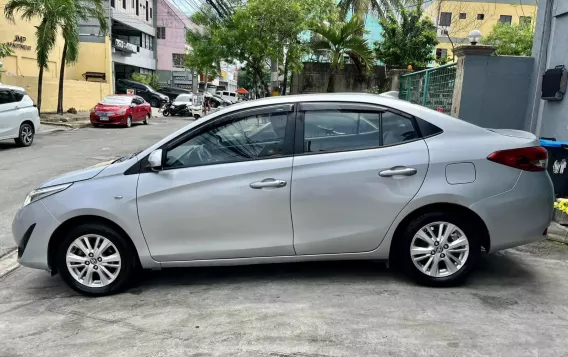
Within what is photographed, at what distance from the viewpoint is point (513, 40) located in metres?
21.2

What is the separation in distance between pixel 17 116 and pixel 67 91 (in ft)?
51.4

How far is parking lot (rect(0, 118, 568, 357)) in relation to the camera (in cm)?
319

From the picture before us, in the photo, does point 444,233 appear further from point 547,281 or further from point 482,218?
point 547,281

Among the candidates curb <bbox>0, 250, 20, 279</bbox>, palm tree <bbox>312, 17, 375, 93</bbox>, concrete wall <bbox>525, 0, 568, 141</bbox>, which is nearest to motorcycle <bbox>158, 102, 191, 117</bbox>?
palm tree <bbox>312, 17, 375, 93</bbox>

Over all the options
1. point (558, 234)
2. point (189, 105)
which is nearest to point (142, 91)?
point (189, 105)

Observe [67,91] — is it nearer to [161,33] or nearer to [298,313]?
[298,313]

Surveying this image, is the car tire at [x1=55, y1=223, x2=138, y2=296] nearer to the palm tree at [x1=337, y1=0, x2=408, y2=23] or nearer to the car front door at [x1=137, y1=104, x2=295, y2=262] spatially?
the car front door at [x1=137, y1=104, x2=295, y2=262]

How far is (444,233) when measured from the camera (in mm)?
3957

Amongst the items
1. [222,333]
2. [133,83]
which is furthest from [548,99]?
[133,83]

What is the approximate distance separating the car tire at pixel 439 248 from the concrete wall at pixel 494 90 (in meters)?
5.01

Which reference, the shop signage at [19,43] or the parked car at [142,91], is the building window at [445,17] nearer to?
the parked car at [142,91]

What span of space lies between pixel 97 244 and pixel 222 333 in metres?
1.38

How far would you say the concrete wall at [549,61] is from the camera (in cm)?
725

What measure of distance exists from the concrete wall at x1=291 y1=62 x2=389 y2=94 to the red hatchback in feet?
29.2
